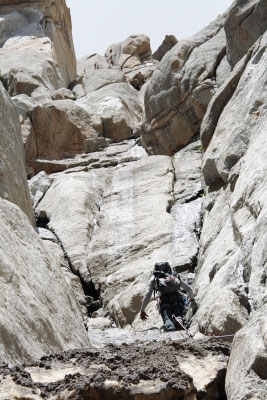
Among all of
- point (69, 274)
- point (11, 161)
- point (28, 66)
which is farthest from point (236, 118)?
point (28, 66)

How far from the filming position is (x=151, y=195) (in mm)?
25953

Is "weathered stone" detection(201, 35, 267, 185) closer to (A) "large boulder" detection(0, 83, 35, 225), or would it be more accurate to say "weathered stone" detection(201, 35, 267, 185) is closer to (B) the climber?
(B) the climber

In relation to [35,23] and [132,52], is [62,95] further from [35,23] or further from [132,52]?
[132,52]

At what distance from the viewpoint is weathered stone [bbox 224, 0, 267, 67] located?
2255 centimetres

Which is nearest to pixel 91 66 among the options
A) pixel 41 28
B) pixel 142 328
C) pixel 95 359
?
pixel 41 28

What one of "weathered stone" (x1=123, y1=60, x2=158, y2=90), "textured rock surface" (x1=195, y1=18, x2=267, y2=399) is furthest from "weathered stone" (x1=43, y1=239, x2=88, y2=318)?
"weathered stone" (x1=123, y1=60, x2=158, y2=90)

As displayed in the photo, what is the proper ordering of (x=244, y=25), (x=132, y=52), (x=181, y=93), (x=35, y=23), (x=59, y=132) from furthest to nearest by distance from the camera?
1. (x=132, y=52)
2. (x=35, y=23)
3. (x=59, y=132)
4. (x=181, y=93)
5. (x=244, y=25)

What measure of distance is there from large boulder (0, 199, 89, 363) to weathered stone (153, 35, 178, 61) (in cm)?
5442

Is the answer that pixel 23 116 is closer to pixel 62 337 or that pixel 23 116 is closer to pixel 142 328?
pixel 142 328

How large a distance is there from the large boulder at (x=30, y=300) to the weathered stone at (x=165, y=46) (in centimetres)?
5442

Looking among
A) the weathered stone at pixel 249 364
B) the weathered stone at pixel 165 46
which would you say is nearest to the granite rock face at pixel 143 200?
the weathered stone at pixel 249 364

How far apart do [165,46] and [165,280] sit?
5227 centimetres

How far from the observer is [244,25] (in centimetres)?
2345

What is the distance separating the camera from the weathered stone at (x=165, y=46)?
63225 mm
